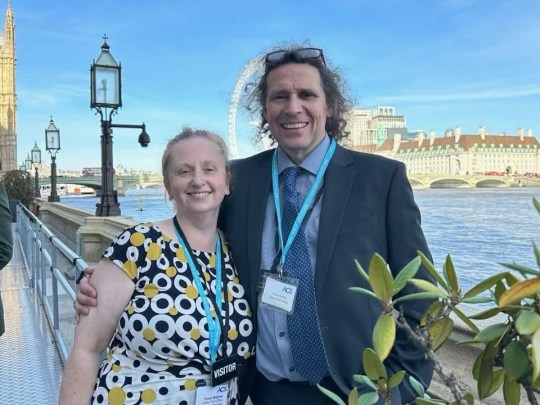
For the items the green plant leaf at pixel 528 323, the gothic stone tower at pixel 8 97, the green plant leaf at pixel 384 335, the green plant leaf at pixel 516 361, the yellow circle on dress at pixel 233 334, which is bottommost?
the yellow circle on dress at pixel 233 334

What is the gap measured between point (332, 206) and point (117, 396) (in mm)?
812

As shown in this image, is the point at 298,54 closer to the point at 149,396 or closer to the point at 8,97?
the point at 149,396

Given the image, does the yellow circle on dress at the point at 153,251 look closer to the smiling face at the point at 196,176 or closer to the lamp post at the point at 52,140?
the smiling face at the point at 196,176

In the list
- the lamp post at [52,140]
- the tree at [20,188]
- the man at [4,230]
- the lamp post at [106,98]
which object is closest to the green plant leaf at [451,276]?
the man at [4,230]

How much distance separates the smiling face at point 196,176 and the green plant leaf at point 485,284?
1.05 metres

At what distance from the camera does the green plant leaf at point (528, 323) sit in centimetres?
59

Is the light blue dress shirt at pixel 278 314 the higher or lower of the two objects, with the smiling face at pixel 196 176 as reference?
lower

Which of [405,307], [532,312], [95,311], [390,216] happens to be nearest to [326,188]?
[390,216]

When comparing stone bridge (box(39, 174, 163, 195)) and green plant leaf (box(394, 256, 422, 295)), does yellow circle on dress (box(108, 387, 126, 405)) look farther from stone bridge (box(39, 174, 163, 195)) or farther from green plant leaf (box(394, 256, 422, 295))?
stone bridge (box(39, 174, 163, 195))

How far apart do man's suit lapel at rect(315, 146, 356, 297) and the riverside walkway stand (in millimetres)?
2354

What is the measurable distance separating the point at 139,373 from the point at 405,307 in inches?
30.2

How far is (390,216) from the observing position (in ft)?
5.42

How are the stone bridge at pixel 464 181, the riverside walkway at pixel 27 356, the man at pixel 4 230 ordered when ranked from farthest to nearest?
the stone bridge at pixel 464 181
the riverside walkway at pixel 27 356
the man at pixel 4 230

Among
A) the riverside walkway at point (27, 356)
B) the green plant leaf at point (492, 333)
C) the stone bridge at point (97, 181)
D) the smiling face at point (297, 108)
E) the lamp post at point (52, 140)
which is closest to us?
the green plant leaf at point (492, 333)
